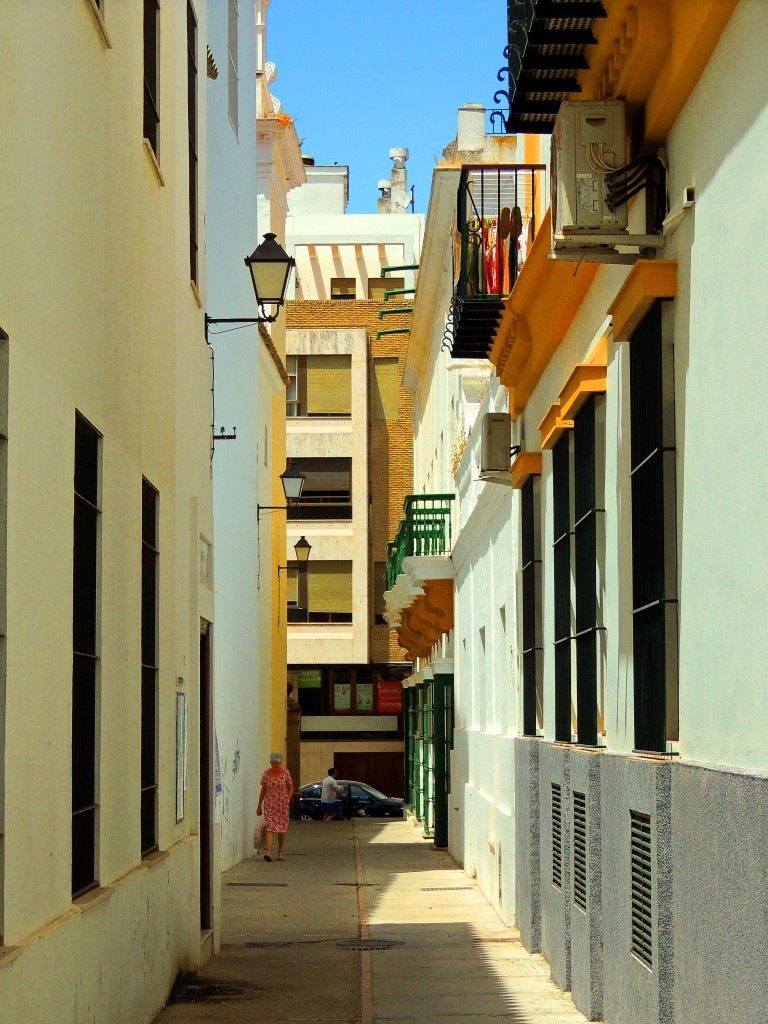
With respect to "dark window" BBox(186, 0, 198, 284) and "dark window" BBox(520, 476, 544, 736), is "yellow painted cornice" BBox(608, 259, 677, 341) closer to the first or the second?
"dark window" BBox(520, 476, 544, 736)

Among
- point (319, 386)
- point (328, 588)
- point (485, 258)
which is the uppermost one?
point (319, 386)

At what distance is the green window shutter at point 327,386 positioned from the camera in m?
50.1

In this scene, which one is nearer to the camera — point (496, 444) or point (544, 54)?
point (544, 54)

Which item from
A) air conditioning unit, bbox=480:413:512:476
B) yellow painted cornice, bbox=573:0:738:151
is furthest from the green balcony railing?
yellow painted cornice, bbox=573:0:738:151

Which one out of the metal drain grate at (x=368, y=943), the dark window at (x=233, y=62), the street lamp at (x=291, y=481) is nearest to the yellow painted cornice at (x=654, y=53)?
the metal drain grate at (x=368, y=943)

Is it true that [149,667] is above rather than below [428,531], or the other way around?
below

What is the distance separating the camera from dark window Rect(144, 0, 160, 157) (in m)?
10.5

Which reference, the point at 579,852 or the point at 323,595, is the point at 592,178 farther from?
the point at 323,595

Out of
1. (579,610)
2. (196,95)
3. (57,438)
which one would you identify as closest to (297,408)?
(196,95)

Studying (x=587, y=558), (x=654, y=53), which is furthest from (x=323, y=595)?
(x=654, y=53)

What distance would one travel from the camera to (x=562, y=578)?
11.7m

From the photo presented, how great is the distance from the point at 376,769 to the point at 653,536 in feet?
135

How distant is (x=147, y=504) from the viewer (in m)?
10.4

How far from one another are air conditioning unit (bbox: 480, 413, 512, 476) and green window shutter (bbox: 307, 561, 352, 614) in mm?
33981
